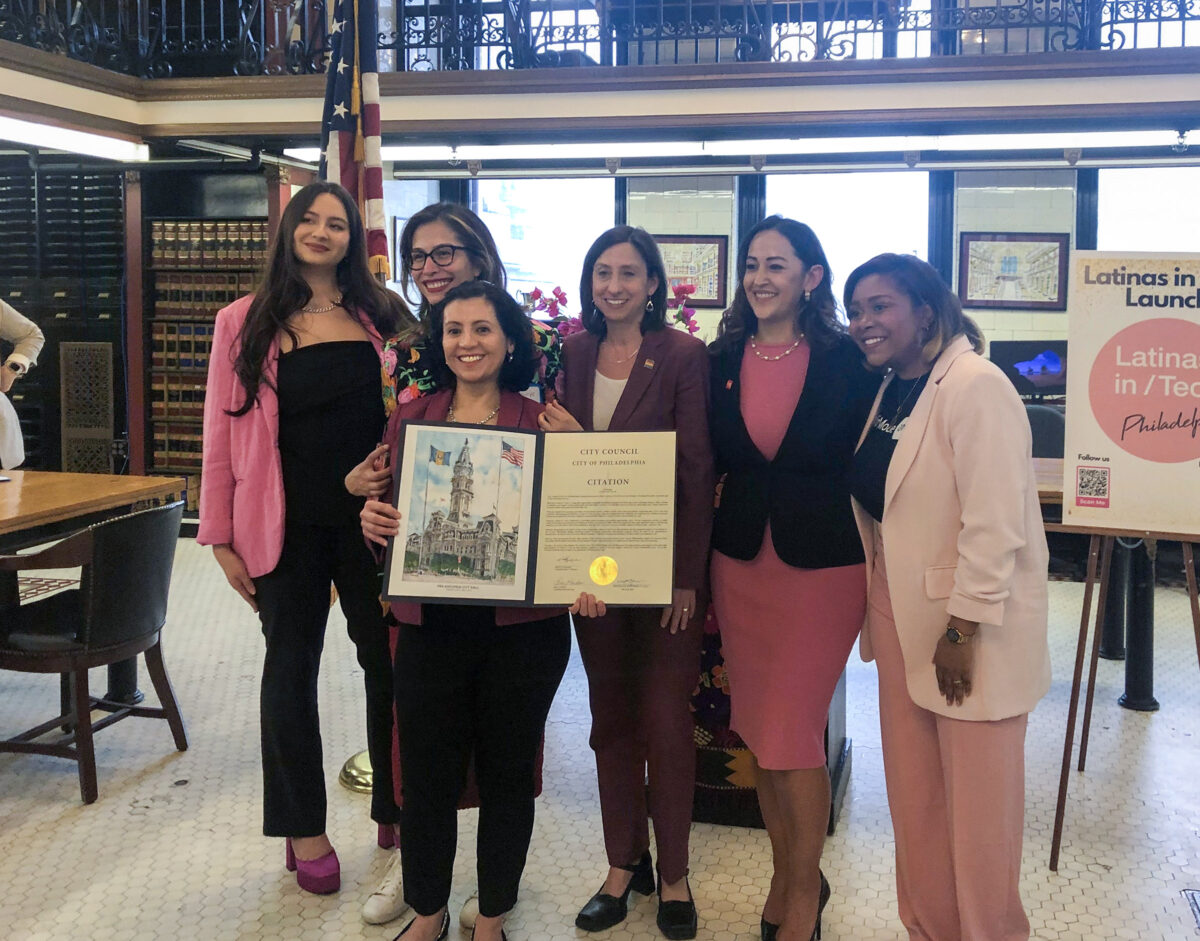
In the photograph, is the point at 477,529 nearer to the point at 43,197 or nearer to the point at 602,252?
the point at 602,252

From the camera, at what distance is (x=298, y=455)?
2.38 m

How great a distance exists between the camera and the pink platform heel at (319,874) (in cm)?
255

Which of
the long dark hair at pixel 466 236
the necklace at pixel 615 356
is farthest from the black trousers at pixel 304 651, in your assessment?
the necklace at pixel 615 356

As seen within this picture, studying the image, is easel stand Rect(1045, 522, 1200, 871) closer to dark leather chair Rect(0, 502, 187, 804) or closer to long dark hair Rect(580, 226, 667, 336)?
long dark hair Rect(580, 226, 667, 336)

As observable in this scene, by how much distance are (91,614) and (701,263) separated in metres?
5.95

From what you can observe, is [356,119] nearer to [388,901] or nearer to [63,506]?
[63,506]

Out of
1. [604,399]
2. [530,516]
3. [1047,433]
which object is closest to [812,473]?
[604,399]

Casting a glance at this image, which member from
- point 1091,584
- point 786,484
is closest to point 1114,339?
point 1091,584

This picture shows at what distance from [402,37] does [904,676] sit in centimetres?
607

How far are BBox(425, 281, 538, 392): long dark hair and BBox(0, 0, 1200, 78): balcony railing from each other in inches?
175

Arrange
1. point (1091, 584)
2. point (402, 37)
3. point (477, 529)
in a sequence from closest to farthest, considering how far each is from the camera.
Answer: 1. point (477, 529)
2. point (1091, 584)
3. point (402, 37)

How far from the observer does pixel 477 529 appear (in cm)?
200

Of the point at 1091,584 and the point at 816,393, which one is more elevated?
the point at 816,393

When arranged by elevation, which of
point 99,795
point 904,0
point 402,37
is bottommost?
point 99,795
